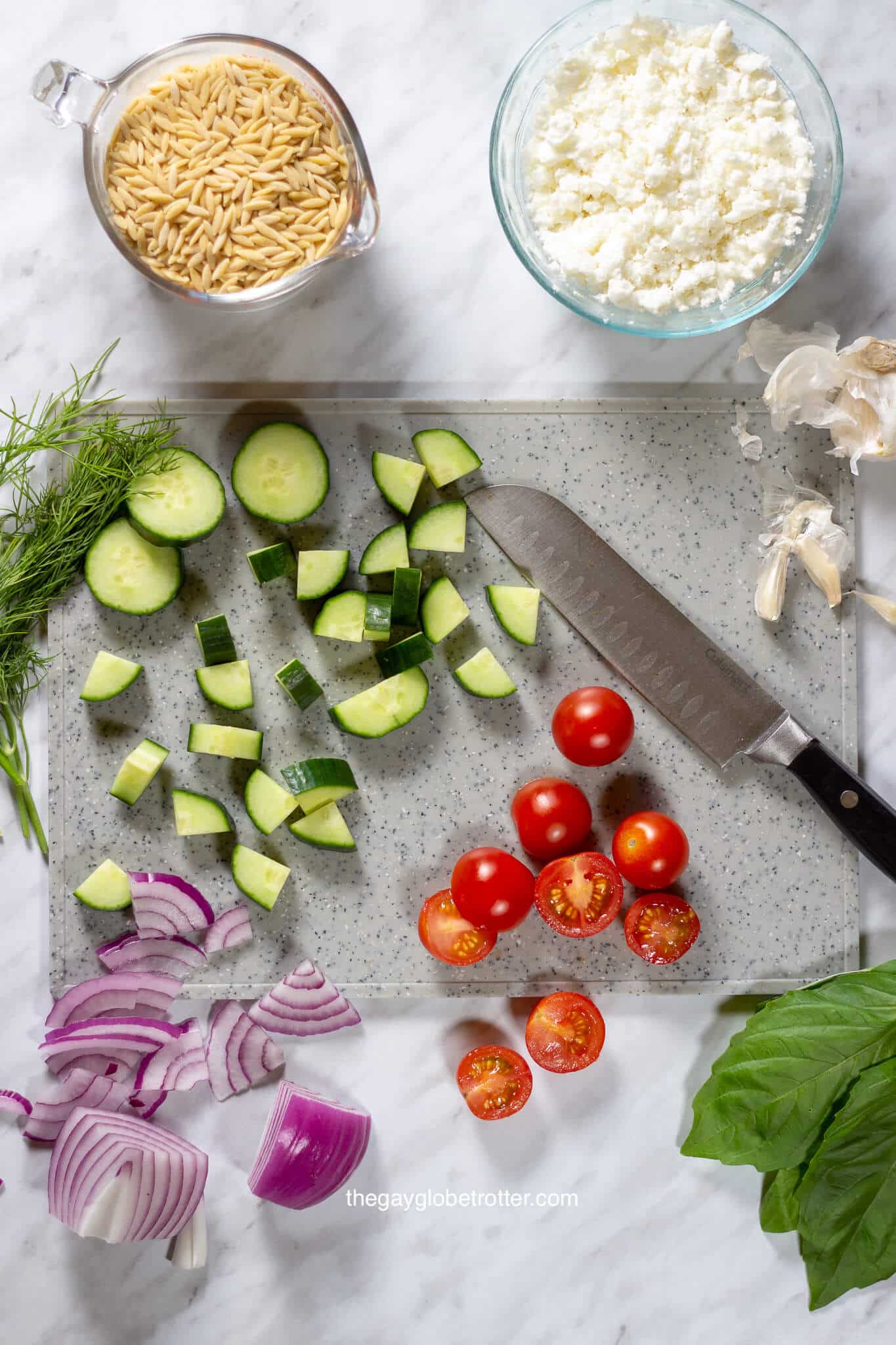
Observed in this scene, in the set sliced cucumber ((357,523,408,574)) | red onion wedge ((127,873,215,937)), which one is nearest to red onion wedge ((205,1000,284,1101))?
red onion wedge ((127,873,215,937))

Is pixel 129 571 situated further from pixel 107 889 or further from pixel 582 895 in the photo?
pixel 582 895

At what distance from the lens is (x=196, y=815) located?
1540 millimetres

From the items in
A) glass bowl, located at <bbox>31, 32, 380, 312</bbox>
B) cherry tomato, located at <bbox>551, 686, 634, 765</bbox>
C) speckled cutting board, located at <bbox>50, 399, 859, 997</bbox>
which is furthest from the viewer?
speckled cutting board, located at <bbox>50, 399, 859, 997</bbox>

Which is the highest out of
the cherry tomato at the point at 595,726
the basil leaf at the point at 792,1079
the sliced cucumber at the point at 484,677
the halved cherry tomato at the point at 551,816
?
the sliced cucumber at the point at 484,677

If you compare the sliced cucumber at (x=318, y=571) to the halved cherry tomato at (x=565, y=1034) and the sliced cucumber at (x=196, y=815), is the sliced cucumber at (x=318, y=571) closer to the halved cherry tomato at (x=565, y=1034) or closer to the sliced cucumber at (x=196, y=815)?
the sliced cucumber at (x=196, y=815)

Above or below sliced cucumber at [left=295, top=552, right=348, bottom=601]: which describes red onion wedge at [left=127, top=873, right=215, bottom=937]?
below

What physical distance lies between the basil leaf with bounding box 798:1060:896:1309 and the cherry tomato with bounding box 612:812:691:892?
0.40 meters

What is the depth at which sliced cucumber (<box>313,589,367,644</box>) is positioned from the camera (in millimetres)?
1520

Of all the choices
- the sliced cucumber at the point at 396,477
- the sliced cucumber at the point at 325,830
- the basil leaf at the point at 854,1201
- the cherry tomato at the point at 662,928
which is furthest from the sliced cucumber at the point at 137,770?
the basil leaf at the point at 854,1201

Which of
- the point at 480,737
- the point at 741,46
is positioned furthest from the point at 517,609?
the point at 741,46

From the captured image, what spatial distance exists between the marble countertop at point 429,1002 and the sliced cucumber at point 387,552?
0.25m

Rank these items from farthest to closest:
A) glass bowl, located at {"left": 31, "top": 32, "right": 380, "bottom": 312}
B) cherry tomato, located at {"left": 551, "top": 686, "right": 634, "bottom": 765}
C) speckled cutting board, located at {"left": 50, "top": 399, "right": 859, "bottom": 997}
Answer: speckled cutting board, located at {"left": 50, "top": 399, "right": 859, "bottom": 997}, cherry tomato, located at {"left": 551, "top": 686, "right": 634, "bottom": 765}, glass bowl, located at {"left": 31, "top": 32, "right": 380, "bottom": 312}

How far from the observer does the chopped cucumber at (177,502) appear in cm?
149

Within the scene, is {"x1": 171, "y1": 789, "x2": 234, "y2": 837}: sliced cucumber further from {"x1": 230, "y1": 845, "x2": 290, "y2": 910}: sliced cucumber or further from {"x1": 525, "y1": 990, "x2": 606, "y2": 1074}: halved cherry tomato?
{"x1": 525, "y1": 990, "x2": 606, "y2": 1074}: halved cherry tomato
